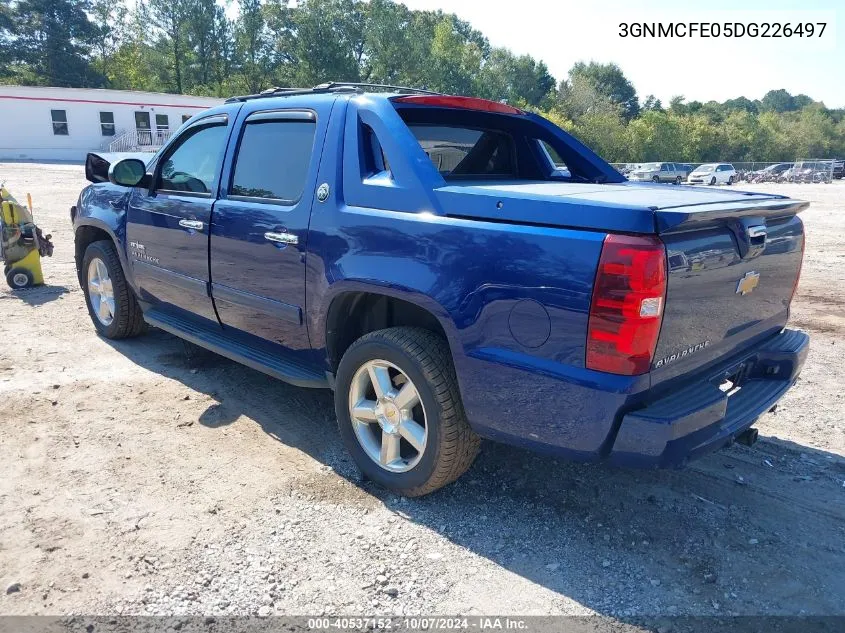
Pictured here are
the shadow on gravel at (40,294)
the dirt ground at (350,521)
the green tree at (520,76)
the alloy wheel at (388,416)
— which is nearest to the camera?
the dirt ground at (350,521)

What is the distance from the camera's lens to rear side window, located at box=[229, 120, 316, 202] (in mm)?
3492

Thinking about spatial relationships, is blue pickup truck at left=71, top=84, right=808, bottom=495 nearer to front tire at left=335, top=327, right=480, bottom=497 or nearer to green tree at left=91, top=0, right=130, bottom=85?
front tire at left=335, top=327, right=480, bottom=497

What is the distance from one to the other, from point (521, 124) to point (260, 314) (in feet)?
7.03

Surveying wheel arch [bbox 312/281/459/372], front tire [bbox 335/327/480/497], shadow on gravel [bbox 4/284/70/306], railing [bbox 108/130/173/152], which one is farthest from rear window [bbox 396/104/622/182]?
railing [bbox 108/130/173/152]

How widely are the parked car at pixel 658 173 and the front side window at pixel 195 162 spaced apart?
3750cm

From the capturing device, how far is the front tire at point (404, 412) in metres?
2.85

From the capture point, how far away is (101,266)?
5.36 m

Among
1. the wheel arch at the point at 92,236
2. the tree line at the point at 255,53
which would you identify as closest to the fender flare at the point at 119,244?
the wheel arch at the point at 92,236

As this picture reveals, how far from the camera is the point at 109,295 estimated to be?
541 centimetres

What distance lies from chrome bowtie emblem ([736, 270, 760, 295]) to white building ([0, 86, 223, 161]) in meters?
41.6

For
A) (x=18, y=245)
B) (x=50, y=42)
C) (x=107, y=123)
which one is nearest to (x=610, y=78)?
(x=50, y=42)

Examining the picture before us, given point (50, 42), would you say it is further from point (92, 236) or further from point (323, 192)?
point (323, 192)

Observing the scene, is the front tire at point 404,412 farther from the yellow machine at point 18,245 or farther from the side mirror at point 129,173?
the yellow machine at point 18,245

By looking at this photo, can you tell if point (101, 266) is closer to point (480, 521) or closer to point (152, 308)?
point (152, 308)
